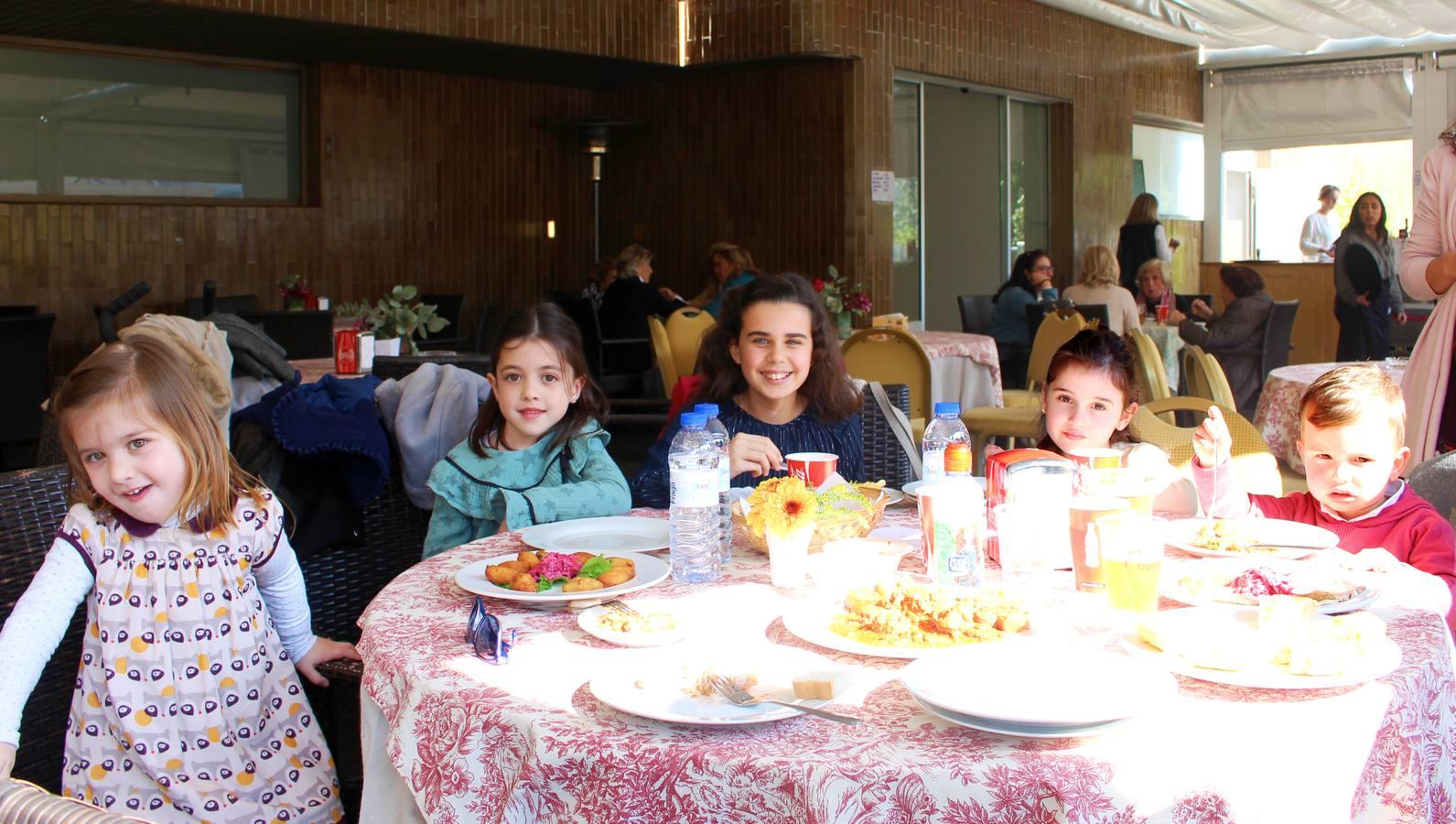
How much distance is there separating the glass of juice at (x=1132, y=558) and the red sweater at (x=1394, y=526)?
57 cm

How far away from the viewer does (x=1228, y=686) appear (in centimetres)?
130

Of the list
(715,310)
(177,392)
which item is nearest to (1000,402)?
(715,310)

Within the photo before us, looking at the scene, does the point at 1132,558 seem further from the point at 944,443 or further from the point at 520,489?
the point at 520,489

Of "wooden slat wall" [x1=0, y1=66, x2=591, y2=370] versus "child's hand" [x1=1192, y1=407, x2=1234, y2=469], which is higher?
"wooden slat wall" [x1=0, y1=66, x2=591, y2=370]

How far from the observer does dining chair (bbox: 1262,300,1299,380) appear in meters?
7.73

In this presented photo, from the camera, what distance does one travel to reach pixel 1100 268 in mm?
8062

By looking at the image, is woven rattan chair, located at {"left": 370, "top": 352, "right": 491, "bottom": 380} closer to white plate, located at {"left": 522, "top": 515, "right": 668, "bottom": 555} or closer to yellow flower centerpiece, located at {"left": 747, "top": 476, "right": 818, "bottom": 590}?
white plate, located at {"left": 522, "top": 515, "right": 668, "bottom": 555}

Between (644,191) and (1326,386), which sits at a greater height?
(644,191)

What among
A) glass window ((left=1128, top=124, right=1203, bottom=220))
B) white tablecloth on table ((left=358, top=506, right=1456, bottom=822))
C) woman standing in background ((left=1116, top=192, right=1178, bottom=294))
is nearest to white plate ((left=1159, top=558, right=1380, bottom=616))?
white tablecloth on table ((left=358, top=506, right=1456, bottom=822))

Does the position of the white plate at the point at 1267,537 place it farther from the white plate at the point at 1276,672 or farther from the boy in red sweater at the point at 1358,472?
the white plate at the point at 1276,672

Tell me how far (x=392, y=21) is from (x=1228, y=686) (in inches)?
306

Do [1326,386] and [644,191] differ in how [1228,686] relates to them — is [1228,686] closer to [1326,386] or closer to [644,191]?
[1326,386]

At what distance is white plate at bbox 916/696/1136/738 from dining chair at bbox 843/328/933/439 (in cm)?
433

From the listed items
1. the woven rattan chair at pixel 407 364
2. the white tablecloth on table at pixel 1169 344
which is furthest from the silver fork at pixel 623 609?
the white tablecloth on table at pixel 1169 344
